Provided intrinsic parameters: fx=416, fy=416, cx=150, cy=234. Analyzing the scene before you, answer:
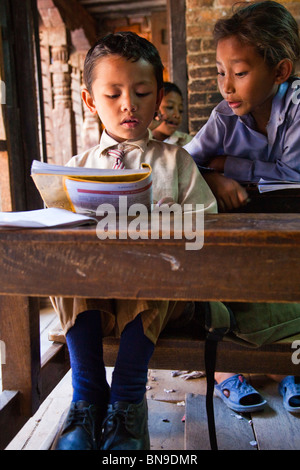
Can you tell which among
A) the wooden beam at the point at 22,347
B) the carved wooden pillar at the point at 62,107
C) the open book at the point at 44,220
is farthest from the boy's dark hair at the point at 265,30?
the carved wooden pillar at the point at 62,107

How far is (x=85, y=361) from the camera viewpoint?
1.04 metres

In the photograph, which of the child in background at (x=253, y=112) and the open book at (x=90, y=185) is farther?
the child in background at (x=253, y=112)

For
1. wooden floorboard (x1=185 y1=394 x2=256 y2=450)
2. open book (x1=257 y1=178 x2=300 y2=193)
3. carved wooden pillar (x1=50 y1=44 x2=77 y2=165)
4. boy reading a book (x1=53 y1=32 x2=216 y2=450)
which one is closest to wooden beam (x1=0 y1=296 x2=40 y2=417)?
boy reading a book (x1=53 y1=32 x2=216 y2=450)

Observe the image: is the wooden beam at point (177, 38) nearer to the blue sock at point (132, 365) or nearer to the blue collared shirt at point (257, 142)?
the blue collared shirt at point (257, 142)

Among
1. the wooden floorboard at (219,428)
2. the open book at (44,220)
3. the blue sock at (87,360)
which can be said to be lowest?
the wooden floorboard at (219,428)

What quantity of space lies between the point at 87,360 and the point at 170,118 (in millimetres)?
2415

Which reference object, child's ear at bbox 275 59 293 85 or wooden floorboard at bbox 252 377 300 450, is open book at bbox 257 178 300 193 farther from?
wooden floorboard at bbox 252 377 300 450

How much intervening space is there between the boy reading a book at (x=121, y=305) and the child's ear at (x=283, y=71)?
460 mm

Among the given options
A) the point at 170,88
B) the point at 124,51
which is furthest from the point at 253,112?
the point at 170,88

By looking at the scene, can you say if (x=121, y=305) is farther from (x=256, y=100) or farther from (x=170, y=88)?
(x=170, y=88)

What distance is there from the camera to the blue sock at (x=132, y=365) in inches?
39.2
